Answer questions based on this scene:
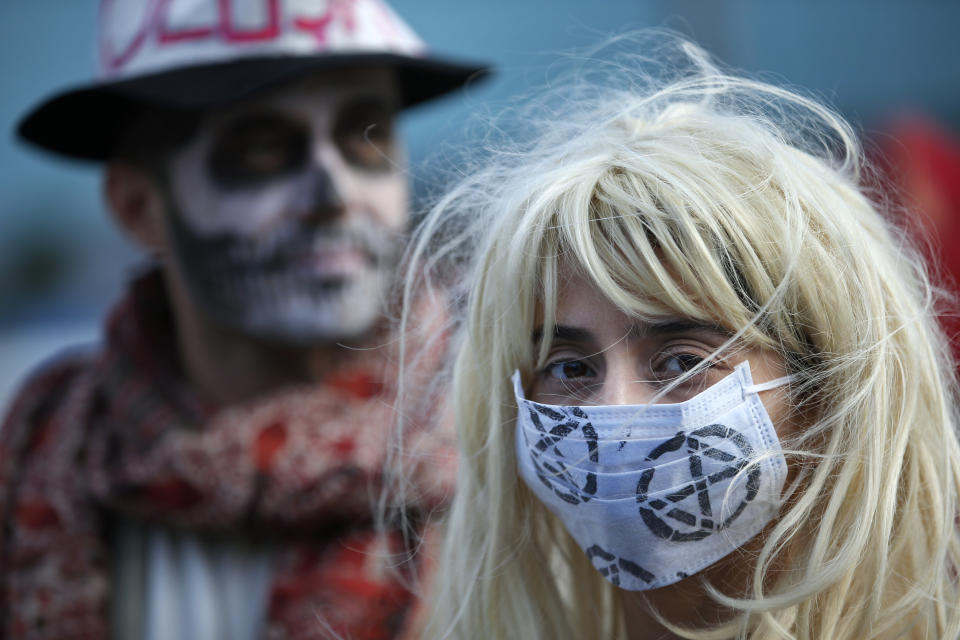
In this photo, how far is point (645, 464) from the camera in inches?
53.1

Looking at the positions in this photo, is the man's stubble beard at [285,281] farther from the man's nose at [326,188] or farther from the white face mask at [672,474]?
the white face mask at [672,474]

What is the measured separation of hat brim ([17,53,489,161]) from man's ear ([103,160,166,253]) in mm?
96

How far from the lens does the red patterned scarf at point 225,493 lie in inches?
90.4

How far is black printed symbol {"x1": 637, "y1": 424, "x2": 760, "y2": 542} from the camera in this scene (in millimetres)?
1324

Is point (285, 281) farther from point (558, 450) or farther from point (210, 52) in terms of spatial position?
point (558, 450)

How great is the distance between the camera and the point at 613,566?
4.67 feet

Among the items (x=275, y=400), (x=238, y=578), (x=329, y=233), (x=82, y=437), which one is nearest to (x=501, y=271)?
(x=329, y=233)

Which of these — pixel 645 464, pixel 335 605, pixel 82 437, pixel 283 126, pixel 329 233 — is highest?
pixel 283 126

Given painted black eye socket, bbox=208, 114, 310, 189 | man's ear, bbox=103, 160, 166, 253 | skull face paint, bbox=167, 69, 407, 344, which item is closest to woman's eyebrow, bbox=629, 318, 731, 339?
skull face paint, bbox=167, 69, 407, 344

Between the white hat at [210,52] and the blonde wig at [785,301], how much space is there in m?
0.93

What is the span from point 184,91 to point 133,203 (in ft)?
1.61

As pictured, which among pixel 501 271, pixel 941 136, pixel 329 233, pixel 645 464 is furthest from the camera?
pixel 941 136

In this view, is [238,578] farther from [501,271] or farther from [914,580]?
[914,580]

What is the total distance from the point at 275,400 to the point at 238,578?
482mm
